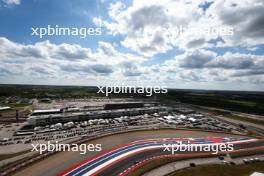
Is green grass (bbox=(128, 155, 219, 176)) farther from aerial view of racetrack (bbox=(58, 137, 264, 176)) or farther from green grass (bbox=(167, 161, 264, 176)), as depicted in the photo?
green grass (bbox=(167, 161, 264, 176))

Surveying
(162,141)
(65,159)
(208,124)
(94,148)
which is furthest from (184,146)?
(208,124)

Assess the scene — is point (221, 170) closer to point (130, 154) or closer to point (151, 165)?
point (151, 165)

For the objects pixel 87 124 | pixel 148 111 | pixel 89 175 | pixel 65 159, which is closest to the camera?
pixel 89 175

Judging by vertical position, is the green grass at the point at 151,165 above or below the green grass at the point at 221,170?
above

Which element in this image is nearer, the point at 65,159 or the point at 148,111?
the point at 65,159

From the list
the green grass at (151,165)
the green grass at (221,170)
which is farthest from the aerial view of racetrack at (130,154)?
the green grass at (221,170)

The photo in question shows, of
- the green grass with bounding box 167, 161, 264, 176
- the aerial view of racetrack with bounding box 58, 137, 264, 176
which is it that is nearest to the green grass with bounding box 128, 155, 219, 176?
the aerial view of racetrack with bounding box 58, 137, 264, 176

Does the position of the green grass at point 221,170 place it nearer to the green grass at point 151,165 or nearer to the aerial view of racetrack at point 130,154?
the green grass at point 151,165

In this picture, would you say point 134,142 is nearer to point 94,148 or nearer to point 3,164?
point 94,148
